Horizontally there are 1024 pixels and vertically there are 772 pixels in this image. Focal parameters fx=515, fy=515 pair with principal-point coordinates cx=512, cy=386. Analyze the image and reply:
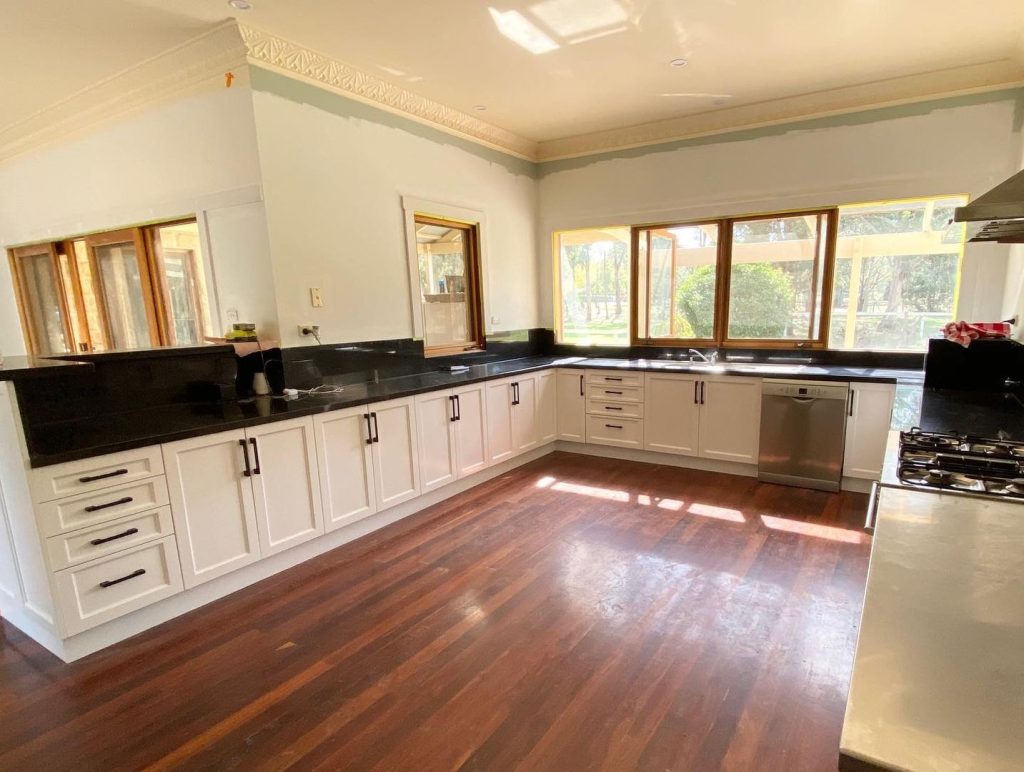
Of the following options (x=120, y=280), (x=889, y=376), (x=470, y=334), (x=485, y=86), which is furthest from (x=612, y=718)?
(x=120, y=280)

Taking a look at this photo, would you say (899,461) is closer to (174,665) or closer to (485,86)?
(174,665)

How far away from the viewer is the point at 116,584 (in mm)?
2188

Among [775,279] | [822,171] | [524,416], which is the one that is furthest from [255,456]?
[822,171]

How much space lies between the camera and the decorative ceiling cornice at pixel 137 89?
2924 millimetres

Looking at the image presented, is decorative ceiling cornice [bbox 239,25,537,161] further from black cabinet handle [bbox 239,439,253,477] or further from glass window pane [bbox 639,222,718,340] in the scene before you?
black cabinet handle [bbox 239,439,253,477]

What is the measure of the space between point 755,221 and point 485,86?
246cm

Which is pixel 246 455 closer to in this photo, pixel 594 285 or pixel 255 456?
pixel 255 456

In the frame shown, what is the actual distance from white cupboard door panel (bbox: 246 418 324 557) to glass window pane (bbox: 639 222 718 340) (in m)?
3.34

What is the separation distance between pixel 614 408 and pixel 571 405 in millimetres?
427

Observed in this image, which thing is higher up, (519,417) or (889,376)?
(889,376)

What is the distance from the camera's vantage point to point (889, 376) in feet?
11.7

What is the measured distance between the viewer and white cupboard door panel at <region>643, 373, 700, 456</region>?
420 centimetres

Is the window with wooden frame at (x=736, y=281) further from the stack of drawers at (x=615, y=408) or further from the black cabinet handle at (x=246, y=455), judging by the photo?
the black cabinet handle at (x=246, y=455)

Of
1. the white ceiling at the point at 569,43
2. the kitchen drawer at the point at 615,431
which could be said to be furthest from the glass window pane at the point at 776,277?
the kitchen drawer at the point at 615,431
